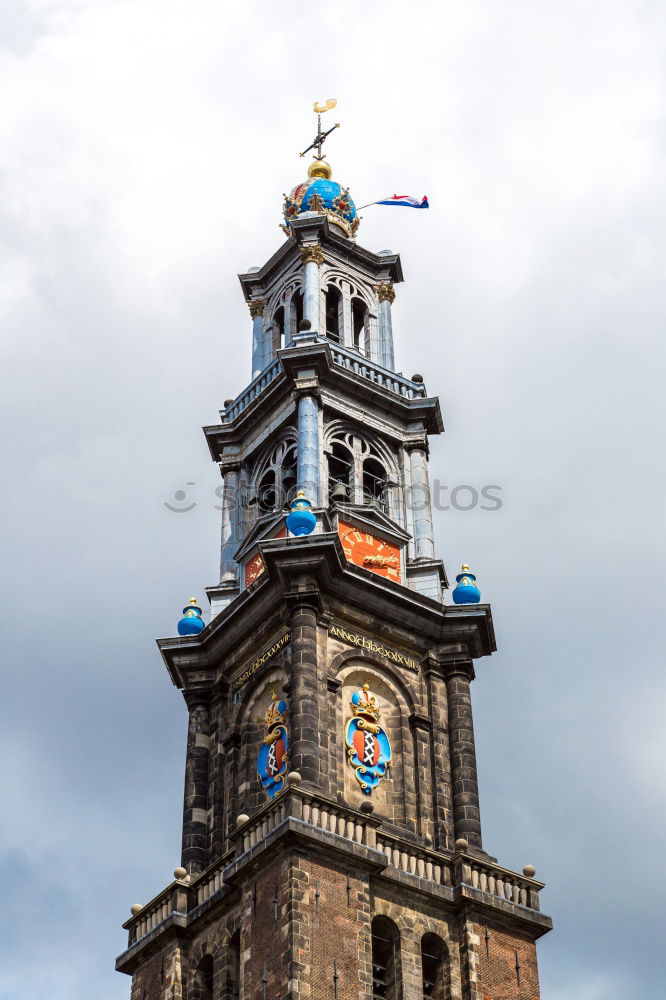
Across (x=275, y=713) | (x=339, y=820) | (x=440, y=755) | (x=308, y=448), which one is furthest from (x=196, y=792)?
(x=308, y=448)

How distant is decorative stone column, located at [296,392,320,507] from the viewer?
66.4 meters

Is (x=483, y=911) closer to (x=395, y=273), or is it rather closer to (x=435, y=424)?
(x=435, y=424)

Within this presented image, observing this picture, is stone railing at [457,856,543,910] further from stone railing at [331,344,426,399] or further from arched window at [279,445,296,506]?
stone railing at [331,344,426,399]

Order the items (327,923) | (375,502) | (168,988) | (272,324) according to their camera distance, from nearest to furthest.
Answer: (327,923)
(168,988)
(375,502)
(272,324)

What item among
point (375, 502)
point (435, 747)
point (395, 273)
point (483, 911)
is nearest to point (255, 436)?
point (375, 502)

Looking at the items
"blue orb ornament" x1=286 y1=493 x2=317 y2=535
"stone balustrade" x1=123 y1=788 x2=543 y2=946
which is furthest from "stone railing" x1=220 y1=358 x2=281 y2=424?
"stone balustrade" x1=123 y1=788 x2=543 y2=946

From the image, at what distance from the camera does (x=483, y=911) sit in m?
55.3

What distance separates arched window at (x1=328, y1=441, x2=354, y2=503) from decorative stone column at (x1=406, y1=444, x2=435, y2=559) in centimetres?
269

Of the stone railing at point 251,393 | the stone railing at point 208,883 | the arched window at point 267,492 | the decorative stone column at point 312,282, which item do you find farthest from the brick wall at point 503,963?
the decorative stone column at point 312,282

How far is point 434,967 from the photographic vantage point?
5419cm

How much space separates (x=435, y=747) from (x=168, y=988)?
493 inches

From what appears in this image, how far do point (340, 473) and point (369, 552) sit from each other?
5.17m

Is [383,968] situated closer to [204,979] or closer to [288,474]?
[204,979]

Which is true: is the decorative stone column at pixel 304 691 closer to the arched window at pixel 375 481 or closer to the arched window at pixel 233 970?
the arched window at pixel 233 970
